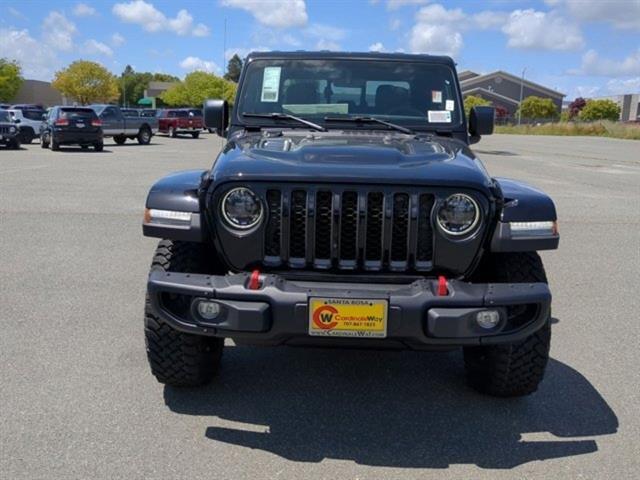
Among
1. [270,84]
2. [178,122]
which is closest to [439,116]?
[270,84]

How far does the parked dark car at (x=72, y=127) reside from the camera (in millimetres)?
23484

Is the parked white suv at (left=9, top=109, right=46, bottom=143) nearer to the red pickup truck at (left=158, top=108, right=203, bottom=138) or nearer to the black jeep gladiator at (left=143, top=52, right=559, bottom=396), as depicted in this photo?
the red pickup truck at (left=158, top=108, right=203, bottom=138)

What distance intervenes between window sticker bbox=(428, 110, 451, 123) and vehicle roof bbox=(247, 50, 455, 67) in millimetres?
457

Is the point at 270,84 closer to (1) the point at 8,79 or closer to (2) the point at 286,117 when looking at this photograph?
(2) the point at 286,117

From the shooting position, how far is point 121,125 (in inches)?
1153

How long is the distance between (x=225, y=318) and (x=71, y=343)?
1956 millimetres

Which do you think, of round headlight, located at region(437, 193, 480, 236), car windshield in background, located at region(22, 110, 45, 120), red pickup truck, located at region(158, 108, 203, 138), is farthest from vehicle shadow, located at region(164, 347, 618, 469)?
red pickup truck, located at region(158, 108, 203, 138)

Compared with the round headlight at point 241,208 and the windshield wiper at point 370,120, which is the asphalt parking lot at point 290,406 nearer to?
the round headlight at point 241,208

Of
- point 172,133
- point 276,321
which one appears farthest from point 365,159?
point 172,133

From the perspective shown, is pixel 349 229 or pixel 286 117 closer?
pixel 349 229

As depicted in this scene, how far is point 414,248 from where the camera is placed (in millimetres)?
3312

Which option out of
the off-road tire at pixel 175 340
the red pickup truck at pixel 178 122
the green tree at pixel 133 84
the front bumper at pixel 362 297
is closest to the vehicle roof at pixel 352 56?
the off-road tire at pixel 175 340

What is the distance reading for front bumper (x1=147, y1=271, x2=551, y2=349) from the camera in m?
3.09

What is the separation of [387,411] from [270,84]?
2.44 m
